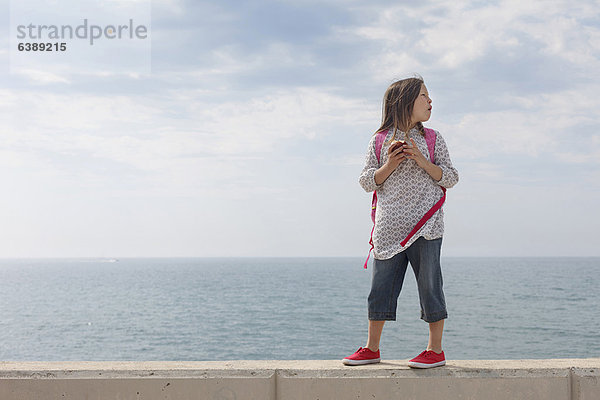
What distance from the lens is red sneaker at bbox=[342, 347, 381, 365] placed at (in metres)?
3.38

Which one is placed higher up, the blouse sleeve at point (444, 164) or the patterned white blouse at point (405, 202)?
the blouse sleeve at point (444, 164)

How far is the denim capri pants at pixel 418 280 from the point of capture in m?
3.40

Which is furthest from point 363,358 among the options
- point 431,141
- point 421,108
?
point 421,108

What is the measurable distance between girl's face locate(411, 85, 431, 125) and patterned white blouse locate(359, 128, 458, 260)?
0.13 meters

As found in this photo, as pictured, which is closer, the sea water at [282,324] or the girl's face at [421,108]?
the girl's face at [421,108]

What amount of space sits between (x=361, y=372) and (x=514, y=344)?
4416 cm

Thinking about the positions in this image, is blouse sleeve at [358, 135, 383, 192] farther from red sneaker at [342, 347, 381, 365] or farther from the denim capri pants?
red sneaker at [342, 347, 381, 365]

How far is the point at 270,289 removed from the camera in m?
85.9

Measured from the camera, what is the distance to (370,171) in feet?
11.9

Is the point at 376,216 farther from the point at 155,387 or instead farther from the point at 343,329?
the point at 343,329

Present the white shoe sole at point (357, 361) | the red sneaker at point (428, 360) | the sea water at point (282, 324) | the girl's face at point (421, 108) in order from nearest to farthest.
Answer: the red sneaker at point (428, 360), the white shoe sole at point (357, 361), the girl's face at point (421, 108), the sea water at point (282, 324)

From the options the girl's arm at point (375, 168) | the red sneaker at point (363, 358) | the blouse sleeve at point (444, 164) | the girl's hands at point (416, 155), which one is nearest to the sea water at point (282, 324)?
the red sneaker at point (363, 358)

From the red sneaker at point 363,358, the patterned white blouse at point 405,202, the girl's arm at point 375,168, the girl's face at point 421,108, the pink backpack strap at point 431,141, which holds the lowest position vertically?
the red sneaker at point 363,358

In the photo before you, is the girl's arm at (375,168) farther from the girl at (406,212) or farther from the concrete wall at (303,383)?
the concrete wall at (303,383)
